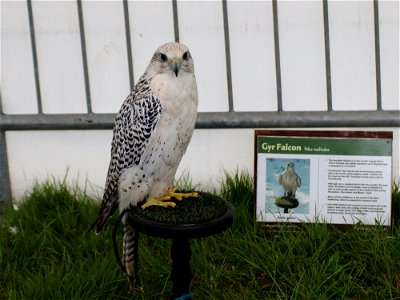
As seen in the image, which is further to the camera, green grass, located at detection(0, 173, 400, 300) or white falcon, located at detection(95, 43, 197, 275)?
green grass, located at detection(0, 173, 400, 300)

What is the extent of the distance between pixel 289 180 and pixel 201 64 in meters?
0.86

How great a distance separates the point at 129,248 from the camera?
9.67ft

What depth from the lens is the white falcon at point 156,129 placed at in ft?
8.36

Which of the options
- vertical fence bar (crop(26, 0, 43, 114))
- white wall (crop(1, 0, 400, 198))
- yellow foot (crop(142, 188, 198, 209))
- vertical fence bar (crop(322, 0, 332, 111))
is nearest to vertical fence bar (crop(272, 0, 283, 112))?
white wall (crop(1, 0, 400, 198))

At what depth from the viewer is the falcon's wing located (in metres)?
2.58

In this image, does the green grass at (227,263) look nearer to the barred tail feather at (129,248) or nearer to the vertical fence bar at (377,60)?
the barred tail feather at (129,248)

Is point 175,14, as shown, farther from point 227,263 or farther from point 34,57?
point 227,263

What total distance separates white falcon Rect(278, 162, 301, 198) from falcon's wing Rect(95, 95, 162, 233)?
1021mm

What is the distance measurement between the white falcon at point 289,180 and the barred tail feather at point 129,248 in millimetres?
945

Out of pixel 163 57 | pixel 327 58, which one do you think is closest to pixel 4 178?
pixel 163 57

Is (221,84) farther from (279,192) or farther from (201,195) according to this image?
(201,195)

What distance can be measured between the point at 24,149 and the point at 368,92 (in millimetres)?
2108

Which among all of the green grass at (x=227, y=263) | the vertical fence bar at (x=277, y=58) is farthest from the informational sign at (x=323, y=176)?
the vertical fence bar at (x=277, y=58)

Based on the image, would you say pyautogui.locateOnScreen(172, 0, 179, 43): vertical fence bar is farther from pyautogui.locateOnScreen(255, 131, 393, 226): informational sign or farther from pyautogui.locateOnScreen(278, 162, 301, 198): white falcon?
pyautogui.locateOnScreen(278, 162, 301, 198): white falcon
